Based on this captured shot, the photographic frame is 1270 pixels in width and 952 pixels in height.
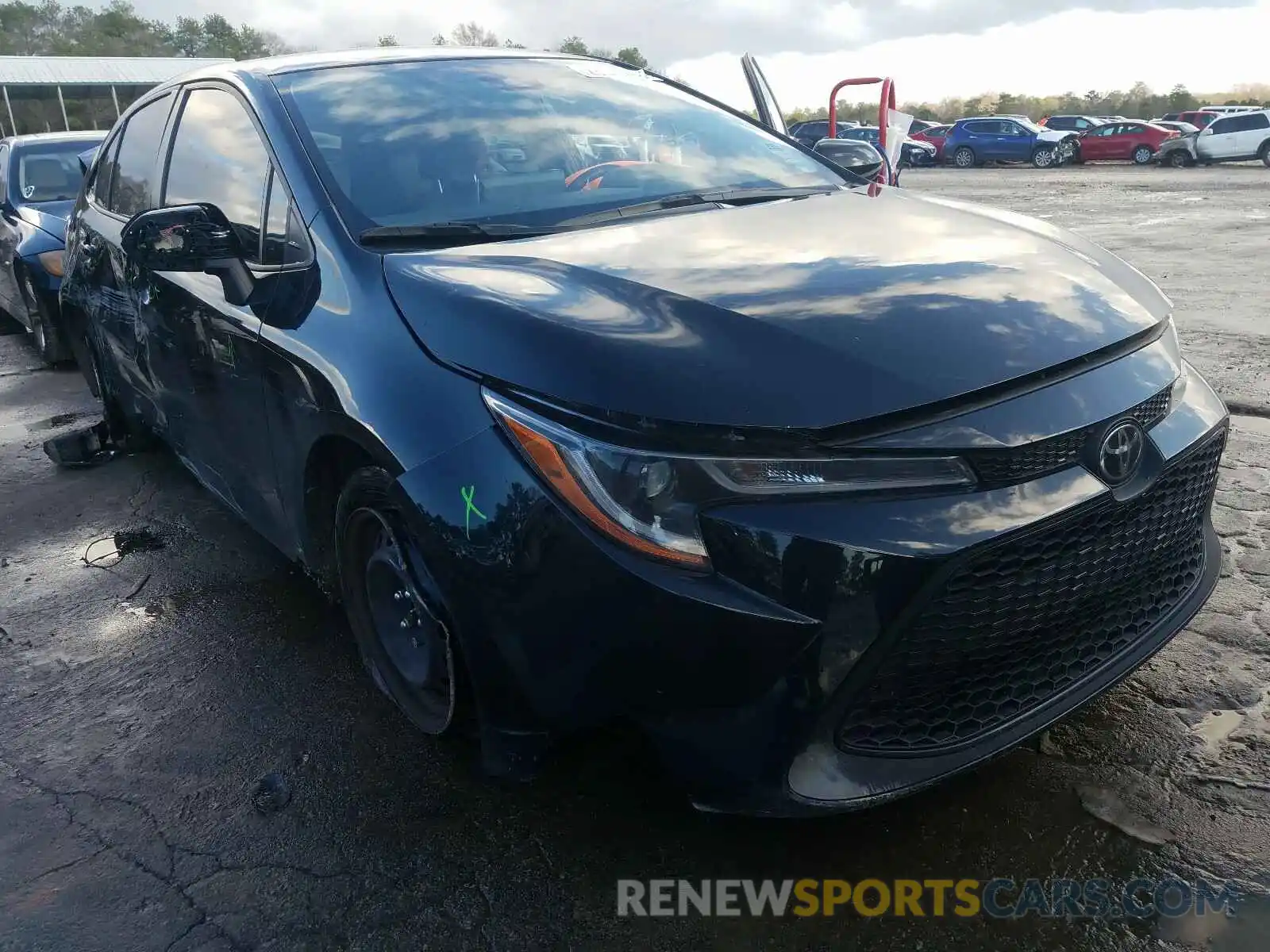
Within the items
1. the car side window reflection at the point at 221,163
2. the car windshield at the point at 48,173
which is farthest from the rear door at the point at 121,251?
the car windshield at the point at 48,173

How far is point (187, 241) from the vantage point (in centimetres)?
260

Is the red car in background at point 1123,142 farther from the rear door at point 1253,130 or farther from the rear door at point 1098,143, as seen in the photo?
the rear door at point 1253,130

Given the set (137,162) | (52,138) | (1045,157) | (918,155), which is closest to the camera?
(137,162)

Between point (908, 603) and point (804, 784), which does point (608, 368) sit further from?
point (804, 784)

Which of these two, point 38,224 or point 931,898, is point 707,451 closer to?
point 931,898

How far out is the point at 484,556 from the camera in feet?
5.97

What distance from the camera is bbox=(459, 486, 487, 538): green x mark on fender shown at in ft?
6.02

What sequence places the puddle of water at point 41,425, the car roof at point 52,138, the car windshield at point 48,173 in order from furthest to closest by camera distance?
the car roof at point 52,138, the car windshield at point 48,173, the puddle of water at point 41,425

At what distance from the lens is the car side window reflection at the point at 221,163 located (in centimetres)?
272

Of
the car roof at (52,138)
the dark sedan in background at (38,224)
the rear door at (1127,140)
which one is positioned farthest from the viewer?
the rear door at (1127,140)

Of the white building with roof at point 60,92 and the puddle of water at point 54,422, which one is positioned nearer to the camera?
the puddle of water at point 54,422

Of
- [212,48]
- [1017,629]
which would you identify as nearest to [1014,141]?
[1017,629]

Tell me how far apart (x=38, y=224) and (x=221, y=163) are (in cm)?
482

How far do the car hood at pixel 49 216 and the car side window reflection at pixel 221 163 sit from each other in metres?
3.71
